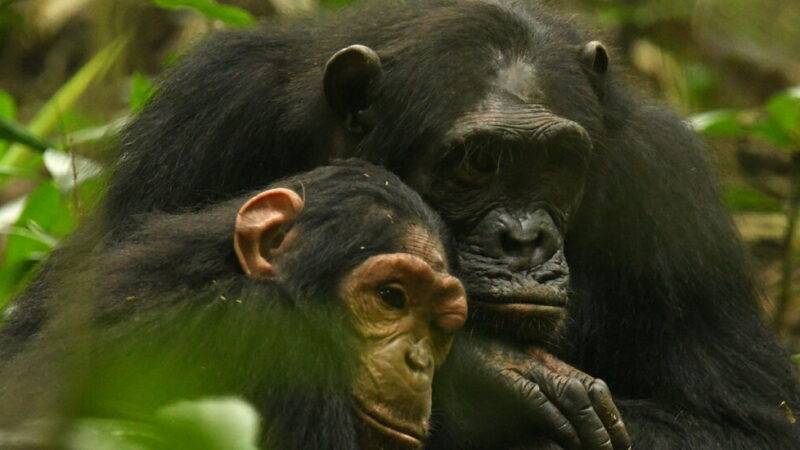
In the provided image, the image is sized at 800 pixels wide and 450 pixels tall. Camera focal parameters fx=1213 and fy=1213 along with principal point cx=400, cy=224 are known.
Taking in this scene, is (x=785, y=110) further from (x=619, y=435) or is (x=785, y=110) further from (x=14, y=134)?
(x=14, y=134)

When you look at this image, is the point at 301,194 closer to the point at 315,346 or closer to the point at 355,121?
the point at 315,346

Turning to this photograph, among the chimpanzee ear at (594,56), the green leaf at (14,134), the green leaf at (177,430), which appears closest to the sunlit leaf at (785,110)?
the chimpanzee ear at (594,56)

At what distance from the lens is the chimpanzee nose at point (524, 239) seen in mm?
4734

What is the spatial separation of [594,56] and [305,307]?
2.12m

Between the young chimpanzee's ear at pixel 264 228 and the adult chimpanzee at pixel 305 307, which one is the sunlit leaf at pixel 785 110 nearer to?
the adult chimpanzee at pixel 305 307

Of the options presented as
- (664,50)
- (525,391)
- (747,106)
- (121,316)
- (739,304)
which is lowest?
(747,106)

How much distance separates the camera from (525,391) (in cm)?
468

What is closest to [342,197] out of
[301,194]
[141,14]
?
[301,194]

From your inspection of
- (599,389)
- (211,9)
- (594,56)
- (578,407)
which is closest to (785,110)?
(594,56)

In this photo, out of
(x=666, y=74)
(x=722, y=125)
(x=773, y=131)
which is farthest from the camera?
(x=666, y=74)

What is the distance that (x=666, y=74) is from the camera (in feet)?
39.0

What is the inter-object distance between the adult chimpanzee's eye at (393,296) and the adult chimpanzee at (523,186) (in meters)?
0.75

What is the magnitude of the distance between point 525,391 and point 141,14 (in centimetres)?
891

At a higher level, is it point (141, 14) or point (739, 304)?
point (739, 304)
